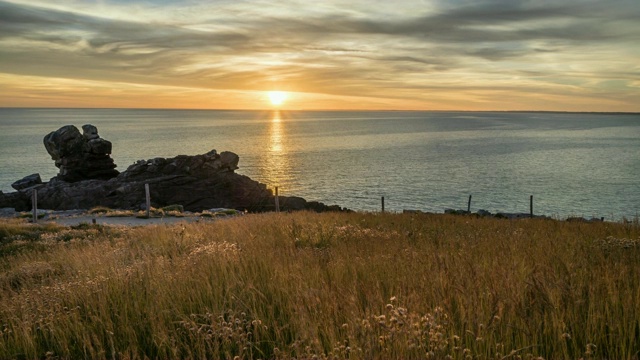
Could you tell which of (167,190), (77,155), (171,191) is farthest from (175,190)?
(77,155)

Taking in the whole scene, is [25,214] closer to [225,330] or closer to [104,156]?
[104,156]

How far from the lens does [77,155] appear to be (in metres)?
54.2

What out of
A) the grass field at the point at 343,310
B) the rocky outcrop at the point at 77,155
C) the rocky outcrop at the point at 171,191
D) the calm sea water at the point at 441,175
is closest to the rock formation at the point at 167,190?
the rocky outcrop at the point at 171,191

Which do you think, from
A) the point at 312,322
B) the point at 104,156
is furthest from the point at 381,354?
the point at 104,156

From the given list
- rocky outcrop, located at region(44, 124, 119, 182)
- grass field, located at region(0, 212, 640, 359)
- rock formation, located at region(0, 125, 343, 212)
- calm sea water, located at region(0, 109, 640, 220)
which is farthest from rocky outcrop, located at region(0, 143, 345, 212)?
grass field, located at region(0, 212, 640, 359)

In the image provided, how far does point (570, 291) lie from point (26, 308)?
6.93 metres

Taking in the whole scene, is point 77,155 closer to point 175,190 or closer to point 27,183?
point 27,183

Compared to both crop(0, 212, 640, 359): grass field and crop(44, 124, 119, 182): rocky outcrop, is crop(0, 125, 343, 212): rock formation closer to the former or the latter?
crop(44, 124, 119, 182): rocky outcrop

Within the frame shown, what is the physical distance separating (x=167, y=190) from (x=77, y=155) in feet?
46.5

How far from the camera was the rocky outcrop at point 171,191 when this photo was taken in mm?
45844

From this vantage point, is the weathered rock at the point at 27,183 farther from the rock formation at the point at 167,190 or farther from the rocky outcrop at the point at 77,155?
the rocky outcrop at the point at 77,155

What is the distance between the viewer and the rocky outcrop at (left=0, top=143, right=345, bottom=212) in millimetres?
45844

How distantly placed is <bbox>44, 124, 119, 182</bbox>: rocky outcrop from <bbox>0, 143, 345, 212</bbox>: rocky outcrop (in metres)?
2.60

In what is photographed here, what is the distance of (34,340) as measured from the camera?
18.6 feet
